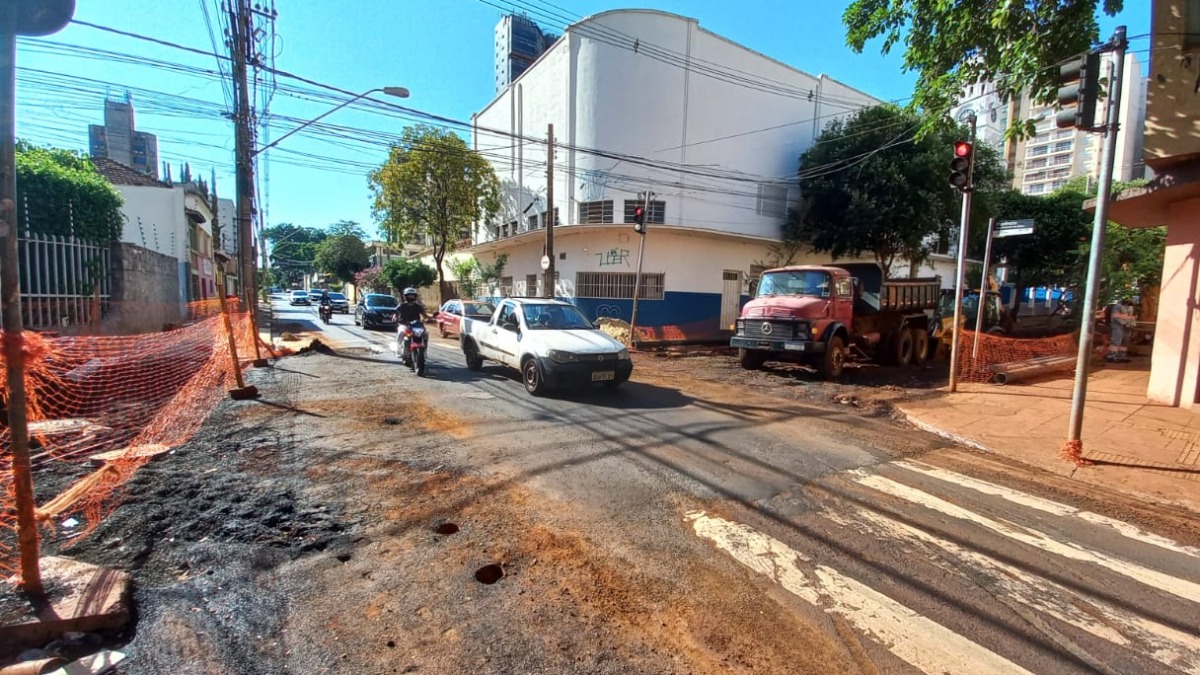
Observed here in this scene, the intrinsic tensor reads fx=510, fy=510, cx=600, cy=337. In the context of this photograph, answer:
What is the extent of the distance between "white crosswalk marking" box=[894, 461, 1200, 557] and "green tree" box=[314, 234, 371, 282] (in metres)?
56.4

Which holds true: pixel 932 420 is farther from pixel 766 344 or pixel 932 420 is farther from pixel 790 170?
pixel 790 170

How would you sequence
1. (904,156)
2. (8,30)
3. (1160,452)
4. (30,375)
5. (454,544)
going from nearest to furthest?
(8,30) → (454,544) → (30,375) → (1160,452) → (904,156)

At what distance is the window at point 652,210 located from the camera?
19.4m

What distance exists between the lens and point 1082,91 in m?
5.42

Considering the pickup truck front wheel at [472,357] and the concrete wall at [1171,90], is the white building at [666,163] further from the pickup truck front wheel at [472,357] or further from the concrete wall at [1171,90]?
the concrete wall at [1171,90]

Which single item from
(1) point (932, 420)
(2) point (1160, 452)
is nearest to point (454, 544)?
(1) point (932, 420)

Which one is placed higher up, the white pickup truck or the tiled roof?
the tiled roof

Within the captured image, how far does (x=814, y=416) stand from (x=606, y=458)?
148 inches

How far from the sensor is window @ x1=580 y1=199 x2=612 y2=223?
777 inches

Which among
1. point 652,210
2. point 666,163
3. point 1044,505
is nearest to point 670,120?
point 666,163

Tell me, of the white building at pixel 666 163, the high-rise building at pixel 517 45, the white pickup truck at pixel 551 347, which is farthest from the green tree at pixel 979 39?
the high-rise building at pixel 517 45

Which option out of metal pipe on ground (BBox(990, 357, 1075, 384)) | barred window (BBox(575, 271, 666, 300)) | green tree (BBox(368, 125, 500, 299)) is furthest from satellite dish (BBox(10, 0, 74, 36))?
green tree (BBox(368, 125, 500, 299))

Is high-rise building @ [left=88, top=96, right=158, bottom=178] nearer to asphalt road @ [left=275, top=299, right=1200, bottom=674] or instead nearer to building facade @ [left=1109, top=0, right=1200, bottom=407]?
asphalt road @ [left=275, top=299, right=1200, bottom=674]

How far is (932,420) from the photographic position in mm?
7160
